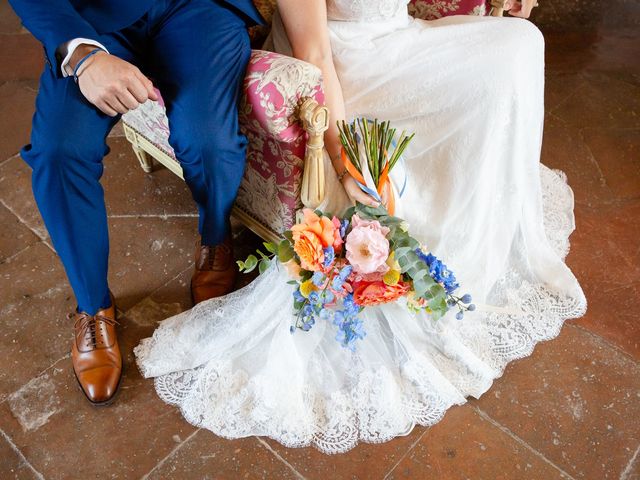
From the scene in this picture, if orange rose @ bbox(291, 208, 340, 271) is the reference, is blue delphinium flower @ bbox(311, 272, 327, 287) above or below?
below

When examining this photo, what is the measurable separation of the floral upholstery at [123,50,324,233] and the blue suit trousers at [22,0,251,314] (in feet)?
0.16

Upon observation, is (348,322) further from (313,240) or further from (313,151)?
(313,151)

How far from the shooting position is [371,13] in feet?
5.28

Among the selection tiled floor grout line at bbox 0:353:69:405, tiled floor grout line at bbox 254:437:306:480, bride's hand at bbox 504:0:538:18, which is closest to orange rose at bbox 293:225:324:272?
tiled floor grout line at bbox 254:437:306:480

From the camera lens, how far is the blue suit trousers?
1397 millimetres

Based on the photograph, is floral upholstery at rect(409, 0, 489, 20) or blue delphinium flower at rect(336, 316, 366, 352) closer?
blue delphinium flower at rect(336, 316, 366, 352)

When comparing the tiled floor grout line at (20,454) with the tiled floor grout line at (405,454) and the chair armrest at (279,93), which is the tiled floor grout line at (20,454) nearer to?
the tiled floor grout line at (405,454)

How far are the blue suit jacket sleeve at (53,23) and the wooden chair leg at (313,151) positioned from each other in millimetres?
514

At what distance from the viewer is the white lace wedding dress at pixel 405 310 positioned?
151cm

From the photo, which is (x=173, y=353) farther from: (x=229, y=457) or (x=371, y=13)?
(x=371, y=13)

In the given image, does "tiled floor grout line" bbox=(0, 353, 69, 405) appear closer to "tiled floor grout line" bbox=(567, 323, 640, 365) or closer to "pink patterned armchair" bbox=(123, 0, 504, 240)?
"pink patterned armchair" bbox=(123, 0, 504, 240)

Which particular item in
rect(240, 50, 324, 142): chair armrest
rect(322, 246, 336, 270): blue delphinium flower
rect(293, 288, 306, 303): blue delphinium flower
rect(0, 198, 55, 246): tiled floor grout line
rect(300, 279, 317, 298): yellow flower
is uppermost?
rect(240, 50, 324, 142): chair armrest

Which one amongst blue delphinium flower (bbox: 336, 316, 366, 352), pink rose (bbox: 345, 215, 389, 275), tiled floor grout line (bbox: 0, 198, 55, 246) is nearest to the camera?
pink rose (bbox: 345, 215, 389, 275)

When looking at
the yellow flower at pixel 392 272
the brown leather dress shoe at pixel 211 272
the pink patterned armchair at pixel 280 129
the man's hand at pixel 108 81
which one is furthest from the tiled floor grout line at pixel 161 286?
A: the yellow flower at pixel 392 272
